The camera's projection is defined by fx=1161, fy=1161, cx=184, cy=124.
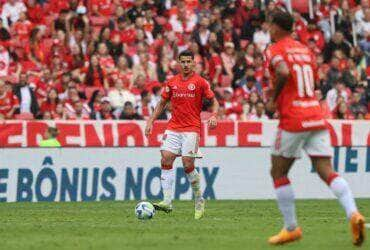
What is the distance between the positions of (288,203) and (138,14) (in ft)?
60.2

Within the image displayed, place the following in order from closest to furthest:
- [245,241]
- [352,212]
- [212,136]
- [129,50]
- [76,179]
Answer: [352,212], [245,241], [76,179], [212,136], [129,50]

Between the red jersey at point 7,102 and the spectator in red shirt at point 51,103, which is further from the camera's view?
the spectator in red shirt at point 51,103

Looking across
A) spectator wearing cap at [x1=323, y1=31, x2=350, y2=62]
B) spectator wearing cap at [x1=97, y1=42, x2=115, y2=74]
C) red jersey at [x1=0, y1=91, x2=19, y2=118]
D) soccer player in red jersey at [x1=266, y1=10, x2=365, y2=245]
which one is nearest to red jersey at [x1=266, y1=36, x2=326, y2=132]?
soccer player in red jersey at [x1=266, y1=10, x2=365, y2=245]

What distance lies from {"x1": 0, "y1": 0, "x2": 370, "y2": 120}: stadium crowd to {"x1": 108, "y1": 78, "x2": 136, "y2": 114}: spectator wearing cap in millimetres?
23

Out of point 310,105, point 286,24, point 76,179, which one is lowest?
point 76,179

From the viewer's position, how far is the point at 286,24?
11922mm

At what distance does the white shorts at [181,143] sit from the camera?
16.6 meters

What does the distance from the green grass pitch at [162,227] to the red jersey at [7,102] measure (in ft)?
19.9

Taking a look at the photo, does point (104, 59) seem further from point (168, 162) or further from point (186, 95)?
point (168, 162)

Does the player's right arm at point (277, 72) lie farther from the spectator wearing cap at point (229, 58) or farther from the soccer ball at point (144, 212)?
the spectator wearing cap at point (229, 58)

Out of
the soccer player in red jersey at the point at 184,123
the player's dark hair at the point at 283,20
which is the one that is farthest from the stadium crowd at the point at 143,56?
the player's dark hair at the point at 283,20

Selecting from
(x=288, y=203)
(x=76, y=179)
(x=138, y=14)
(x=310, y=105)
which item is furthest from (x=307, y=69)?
(x=138, y=14)

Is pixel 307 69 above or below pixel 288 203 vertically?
above

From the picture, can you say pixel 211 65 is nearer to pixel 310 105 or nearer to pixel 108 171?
pixel 108 171
